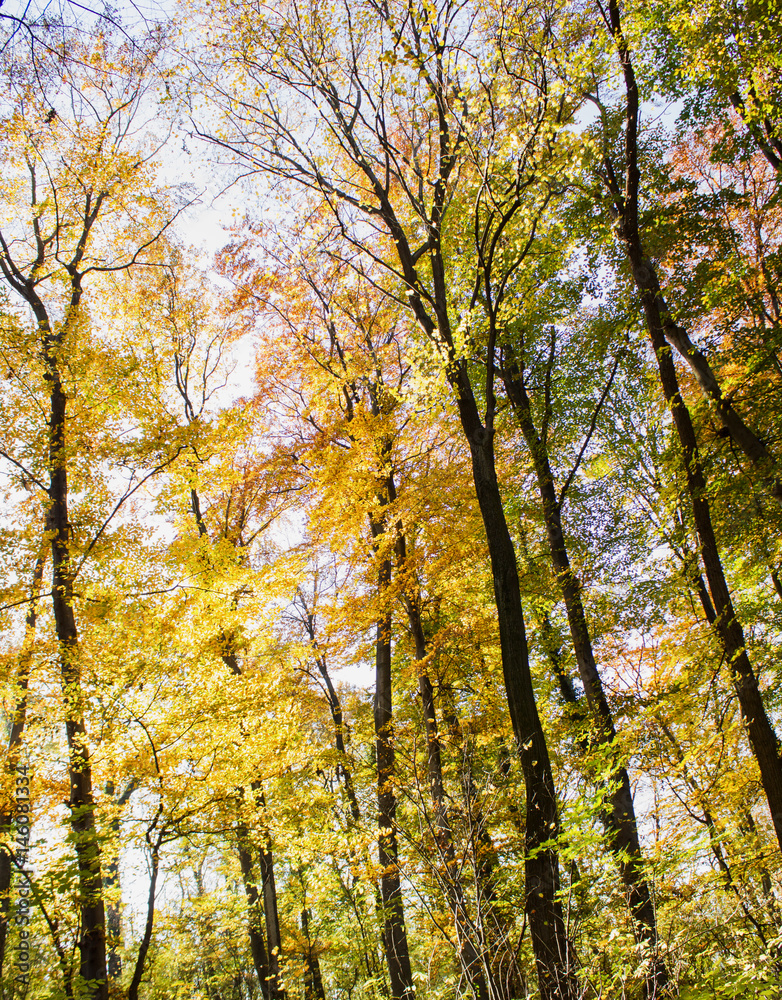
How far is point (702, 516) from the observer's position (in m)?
5.37

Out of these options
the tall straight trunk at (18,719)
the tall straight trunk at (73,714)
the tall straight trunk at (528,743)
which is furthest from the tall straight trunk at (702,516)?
the tall straight trunk at (18,719)

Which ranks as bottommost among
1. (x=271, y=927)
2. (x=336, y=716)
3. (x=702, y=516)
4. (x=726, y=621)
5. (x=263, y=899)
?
(x=271, y=927)

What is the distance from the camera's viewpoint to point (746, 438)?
23.6 ft

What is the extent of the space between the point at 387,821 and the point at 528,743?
4.91m

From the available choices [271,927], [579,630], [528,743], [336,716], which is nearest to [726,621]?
[528,743]

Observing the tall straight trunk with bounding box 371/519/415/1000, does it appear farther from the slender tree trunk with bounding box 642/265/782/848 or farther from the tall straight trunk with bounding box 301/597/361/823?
the slender tree trunk with bounding box 642/265/782/848

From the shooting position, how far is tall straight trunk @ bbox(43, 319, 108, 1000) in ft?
14.3

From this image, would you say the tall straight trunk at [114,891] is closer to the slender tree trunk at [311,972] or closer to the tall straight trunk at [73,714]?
the tall straight trunk at [73,714]

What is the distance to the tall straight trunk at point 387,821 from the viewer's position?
650 cm

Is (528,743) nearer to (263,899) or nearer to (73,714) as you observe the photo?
(73,714)

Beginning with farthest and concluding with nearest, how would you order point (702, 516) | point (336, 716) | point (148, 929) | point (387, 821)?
1. point (336, 716)
2. point (387, 821)
3. point (702, 516)
4. point (148, 929)

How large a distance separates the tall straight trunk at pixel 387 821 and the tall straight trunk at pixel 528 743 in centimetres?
180

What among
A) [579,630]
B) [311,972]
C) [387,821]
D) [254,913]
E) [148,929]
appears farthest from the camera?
[311,972]

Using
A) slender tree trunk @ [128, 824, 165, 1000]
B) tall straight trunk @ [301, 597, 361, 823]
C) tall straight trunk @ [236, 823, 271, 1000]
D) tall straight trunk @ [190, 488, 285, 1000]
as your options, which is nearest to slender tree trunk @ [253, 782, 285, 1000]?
tall straight trunk @ [190, 488, 285, 1000]
